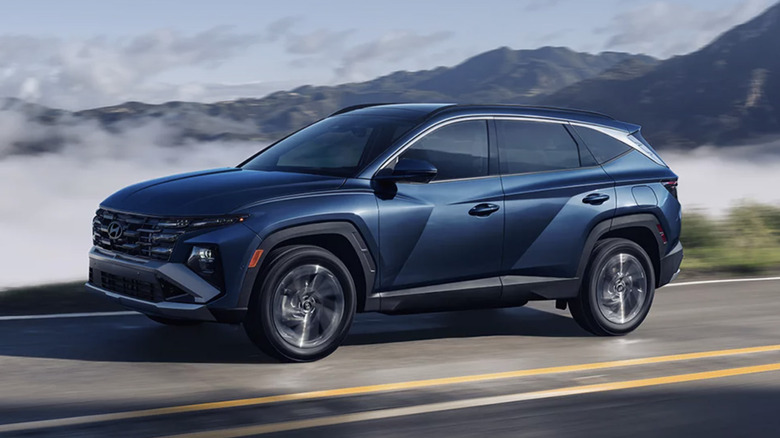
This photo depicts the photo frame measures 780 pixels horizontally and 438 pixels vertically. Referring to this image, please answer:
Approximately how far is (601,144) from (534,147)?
727 millimetres

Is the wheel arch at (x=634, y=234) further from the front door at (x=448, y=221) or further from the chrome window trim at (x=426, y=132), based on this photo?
the chrome window trim at (x=426, y=132)

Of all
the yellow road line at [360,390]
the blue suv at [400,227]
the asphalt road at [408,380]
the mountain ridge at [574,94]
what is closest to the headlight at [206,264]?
the blue suv at [400,227]

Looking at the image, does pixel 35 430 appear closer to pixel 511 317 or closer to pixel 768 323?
pixel 511 317

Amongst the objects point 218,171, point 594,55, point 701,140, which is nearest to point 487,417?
point 218,171

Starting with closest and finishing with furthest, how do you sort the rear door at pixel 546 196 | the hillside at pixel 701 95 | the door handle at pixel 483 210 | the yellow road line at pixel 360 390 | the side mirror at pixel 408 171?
the yellow road line at pixel 360 390
the side mirror at pixel 408 171
the door handle at pixel 483 210
the rear door at pixel 546 196
the hillside at pixel 701 95

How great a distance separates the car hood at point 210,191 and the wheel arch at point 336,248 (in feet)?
A: 0.87

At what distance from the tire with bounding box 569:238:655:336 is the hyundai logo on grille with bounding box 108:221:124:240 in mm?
3518

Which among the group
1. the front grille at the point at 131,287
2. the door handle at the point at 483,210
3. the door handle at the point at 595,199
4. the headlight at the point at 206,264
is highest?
the door handle at the point at 595,199

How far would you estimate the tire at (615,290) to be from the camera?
28.1ft

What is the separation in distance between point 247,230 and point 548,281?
8.29 ft

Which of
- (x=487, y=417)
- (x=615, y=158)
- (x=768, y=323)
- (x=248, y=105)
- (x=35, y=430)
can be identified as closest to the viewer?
(x=35, y=430)

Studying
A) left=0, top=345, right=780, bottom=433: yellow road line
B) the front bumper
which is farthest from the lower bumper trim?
left=0, top=345, right=780, bottom=433: yellow road line

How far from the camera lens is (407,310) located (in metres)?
7.63

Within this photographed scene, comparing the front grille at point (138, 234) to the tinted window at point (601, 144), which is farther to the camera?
the tinted window at point (601, 144)
